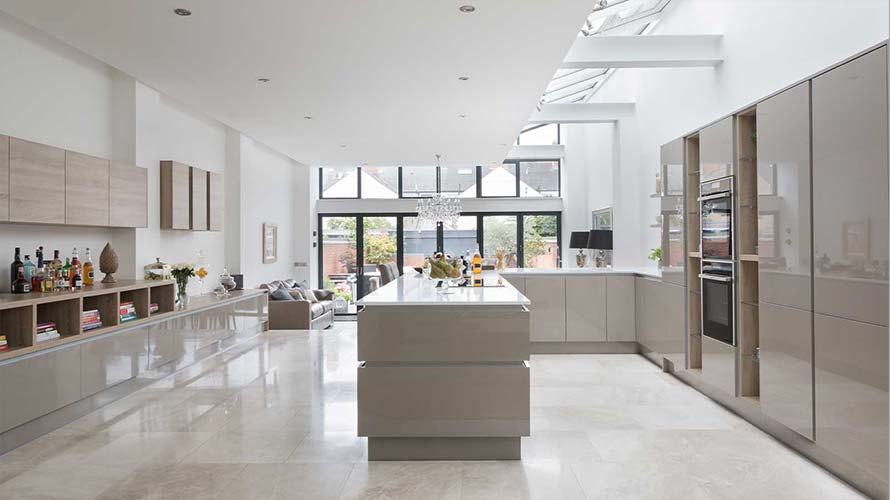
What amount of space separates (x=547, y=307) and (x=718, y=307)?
2.34 meters

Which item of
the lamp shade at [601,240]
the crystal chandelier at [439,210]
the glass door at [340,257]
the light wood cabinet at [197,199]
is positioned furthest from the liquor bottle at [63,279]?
the glass door at [340,257]

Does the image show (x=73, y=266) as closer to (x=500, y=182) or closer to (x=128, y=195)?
(x=128, y=195)

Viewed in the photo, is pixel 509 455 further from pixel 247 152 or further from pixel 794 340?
pixel 247 152

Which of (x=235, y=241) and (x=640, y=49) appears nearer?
(x=640, y=49)

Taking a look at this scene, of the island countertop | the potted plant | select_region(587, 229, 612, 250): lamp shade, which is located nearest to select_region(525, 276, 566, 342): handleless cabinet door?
the potted plant

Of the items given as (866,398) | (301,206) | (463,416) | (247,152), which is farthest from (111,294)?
(301,206)

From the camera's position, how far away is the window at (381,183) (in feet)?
38.7

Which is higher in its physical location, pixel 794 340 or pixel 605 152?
pixel 605 152

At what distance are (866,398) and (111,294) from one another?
4.86 metres

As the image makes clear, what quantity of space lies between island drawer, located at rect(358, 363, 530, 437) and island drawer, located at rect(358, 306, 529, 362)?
66 millimetres

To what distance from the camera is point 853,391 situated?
9.18 feet

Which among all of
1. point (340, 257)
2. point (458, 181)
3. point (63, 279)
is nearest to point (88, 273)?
point (63, 279)

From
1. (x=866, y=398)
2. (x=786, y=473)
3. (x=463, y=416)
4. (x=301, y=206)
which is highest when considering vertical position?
(x=301, y=206)

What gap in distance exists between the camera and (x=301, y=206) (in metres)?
11.4
